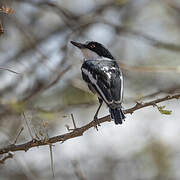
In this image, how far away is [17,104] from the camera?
4688 millimetres

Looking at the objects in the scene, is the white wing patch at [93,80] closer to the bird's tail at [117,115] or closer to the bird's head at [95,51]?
the bird's tail at [117,115]

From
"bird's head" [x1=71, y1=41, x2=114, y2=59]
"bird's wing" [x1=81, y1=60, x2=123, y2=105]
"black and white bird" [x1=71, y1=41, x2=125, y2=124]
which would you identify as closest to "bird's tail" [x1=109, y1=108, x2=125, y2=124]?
"black and white bird" [x1=71, y1=41, x2=125, y2=124]

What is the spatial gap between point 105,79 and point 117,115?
0.64 metres

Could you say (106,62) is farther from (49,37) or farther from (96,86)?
(49,37)

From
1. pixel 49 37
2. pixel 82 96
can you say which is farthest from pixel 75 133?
pixel 49 37

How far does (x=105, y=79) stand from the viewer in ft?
15.1

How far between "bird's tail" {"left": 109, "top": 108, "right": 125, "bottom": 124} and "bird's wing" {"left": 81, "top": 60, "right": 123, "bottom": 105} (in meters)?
0.14

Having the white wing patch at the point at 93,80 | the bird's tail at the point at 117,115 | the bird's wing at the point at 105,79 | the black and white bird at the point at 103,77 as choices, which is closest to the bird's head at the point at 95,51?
the black and white bird at the point at 103,77

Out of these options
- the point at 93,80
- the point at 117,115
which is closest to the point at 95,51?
the point at 93,80

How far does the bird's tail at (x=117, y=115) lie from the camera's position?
13.0ft

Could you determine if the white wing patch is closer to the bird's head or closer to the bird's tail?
the bird's tail

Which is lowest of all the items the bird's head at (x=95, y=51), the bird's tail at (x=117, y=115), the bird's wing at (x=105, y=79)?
the bird's tail at (x=117, y=115)

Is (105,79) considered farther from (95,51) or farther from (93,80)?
(95,51)

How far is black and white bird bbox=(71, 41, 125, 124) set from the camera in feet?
13.9
